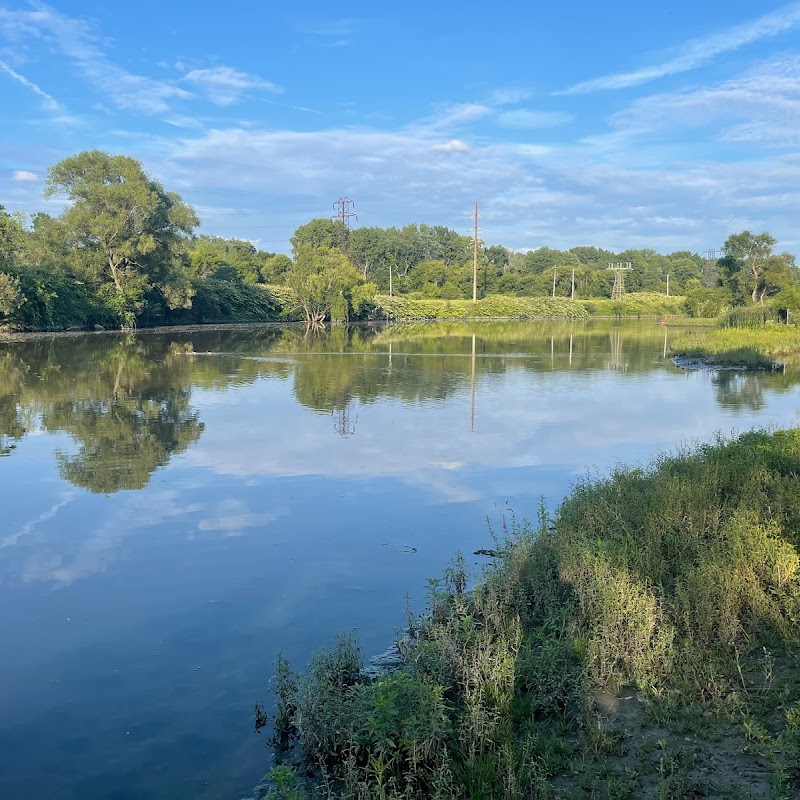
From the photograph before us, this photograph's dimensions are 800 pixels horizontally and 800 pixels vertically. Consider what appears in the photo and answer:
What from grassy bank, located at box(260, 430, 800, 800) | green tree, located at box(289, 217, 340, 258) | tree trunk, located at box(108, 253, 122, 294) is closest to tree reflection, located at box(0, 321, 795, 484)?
tree trunk, located at box(108, 253, 122, 294)

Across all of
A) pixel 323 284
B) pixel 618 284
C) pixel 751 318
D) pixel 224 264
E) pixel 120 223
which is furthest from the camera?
pixel 618 284

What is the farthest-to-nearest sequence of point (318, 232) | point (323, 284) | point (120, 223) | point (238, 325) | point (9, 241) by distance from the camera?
point (318, 232)
point (323, 284)
point (238, 325)
point (120, 223)
point (9, 241)

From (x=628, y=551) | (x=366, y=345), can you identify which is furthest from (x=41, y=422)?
(x=366, y=345)

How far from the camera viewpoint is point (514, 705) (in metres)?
5.25

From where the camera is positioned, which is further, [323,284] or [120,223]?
[323,284]

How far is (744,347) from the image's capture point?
34000 millimetres

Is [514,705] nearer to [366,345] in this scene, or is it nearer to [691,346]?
[691,346]

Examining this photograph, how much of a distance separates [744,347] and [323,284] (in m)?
42.4

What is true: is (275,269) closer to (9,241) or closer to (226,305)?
(226,305)

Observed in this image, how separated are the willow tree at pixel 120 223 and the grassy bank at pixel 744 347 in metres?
36.6

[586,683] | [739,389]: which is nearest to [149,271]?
[739,389]

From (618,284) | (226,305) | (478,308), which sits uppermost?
(618,284)

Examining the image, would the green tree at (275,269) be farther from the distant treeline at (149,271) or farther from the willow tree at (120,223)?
the willow tree at (120,223)

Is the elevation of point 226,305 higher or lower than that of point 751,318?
higher
